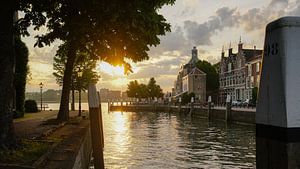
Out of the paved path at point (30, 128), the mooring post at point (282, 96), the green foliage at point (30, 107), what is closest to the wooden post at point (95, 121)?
the paved path at point (30, 128)

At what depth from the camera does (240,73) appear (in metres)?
85.2

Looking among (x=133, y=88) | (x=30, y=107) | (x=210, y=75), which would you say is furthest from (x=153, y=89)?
(x=30, y=107)

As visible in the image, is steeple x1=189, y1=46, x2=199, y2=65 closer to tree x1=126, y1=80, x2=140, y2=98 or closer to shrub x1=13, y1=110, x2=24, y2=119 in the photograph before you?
tree x1=126, y1=80, x2=140, y2=98

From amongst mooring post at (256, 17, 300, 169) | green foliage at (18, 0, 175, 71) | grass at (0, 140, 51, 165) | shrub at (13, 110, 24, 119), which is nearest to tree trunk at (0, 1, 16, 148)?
grass at (0, 140, 51, 165)

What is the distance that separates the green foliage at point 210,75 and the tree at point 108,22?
96.0 metres

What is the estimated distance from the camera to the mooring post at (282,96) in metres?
2.21

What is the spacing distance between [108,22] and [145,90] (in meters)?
125

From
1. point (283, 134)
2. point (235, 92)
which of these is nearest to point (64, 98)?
point (283, 134)

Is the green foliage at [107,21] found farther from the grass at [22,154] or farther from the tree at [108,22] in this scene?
the grass at [22,154]

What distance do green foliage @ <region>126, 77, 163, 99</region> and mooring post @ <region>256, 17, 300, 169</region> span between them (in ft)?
435

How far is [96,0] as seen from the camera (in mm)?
11742

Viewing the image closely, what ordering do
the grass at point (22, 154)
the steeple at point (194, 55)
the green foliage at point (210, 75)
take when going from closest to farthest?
the grass at point (22, 154) → the green foliage at point (210, 75) → the steeple at point (194, 55)

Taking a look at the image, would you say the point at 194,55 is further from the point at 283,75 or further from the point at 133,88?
the point at 283,75

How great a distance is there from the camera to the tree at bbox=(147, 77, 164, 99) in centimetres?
13538
